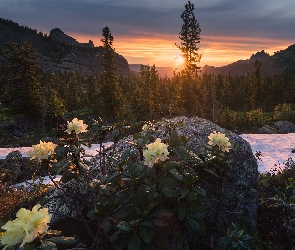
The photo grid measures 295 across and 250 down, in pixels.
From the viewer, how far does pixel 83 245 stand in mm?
4707

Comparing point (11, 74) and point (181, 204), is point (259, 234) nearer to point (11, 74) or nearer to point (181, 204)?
point (181, 204)

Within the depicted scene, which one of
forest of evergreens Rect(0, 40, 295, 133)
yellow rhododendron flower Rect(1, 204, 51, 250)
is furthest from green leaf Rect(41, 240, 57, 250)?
forest of evergreens Rect(0, 40, 295, 133)

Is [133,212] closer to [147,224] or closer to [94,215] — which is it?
[147,224]

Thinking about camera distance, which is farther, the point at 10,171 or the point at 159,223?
the point at 10,171

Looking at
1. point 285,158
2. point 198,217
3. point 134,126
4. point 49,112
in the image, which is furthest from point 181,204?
point 49,112

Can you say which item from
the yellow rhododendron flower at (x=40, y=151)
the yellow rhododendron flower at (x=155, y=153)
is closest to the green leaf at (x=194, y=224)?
the yellow rhododendron flower at (x=155, y=153)

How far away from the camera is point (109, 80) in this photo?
36.8 metres

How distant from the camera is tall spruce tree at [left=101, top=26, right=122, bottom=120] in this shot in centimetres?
3597

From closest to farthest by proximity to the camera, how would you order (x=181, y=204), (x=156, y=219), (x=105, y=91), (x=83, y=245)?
(x=156, y=219), (x=181, y=204), (x=83, y=245), (x=105, y=91)

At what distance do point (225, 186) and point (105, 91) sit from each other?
32152 millimetres

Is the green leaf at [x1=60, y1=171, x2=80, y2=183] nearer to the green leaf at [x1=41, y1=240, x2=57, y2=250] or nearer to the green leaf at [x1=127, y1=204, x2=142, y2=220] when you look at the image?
the green leaf at [x1=127, y1=204, x2=142, y2=220]

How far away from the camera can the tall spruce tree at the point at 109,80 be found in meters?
36.0

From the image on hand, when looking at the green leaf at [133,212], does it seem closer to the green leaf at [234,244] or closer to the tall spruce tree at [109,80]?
the green leaf at [234,244]

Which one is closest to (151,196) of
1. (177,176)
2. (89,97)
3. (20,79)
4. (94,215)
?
(177,176)
